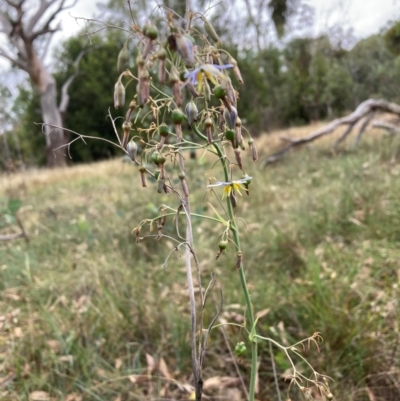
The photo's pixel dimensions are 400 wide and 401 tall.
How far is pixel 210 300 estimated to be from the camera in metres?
1.96

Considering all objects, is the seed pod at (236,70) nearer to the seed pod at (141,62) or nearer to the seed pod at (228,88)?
the seed pod at (228,88)

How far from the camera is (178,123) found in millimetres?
613

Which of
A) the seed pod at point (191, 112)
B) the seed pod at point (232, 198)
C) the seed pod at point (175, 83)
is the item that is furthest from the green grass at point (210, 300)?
the seed pod at point (175, 83)

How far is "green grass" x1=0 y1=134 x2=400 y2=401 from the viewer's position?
1.51m

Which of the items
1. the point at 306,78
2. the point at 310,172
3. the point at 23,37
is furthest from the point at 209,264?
the point at 306,78

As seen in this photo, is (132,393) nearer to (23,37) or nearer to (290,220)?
(290,220)

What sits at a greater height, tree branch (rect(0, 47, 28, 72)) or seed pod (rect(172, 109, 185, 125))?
tree branch (rect(0, 47, 28, 72))

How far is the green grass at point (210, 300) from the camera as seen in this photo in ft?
4.94

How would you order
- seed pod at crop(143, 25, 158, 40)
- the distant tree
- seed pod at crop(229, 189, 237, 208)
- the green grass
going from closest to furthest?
seed pod at crop(143, 25, 158, 40), seed pod at crop(229, 189, 237, 208), the green grass, the distant tree

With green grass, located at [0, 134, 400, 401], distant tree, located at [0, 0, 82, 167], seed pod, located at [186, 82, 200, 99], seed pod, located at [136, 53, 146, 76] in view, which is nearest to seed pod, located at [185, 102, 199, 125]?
seed pod, located at [186, 82, 200, 99]

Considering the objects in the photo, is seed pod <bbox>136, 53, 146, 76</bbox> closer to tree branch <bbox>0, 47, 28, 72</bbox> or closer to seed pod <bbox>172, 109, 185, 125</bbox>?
seed pod <bbox>172, 109, 185, 125</bbox>

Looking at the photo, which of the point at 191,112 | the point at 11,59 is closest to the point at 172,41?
the point at 191,112

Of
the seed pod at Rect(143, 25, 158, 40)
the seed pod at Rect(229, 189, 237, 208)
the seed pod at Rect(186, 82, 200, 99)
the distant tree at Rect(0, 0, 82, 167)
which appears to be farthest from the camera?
the distant tree at Rect(0, 0, 82, 167)

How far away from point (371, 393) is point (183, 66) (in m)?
1.36
